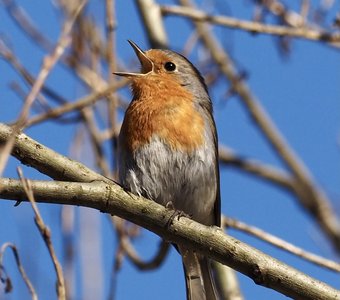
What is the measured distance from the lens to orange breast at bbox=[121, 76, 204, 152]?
6.68 metres

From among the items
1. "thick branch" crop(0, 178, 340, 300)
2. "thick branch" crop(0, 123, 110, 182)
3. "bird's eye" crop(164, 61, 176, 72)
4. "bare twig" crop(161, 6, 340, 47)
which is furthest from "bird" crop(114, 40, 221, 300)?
"thick branch" crop(0, 123, 110, 182)

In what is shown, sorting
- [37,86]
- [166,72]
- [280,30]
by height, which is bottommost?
[37,86]

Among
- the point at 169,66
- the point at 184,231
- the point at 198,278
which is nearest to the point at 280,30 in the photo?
the point at 169,66

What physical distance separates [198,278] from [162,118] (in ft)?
4.63

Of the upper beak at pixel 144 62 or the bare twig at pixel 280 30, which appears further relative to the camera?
the bare twig at pixel 280 30

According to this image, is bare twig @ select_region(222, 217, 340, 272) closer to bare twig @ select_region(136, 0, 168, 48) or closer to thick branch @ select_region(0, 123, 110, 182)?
thick branch @ select_region(0, 123, 110, 182)

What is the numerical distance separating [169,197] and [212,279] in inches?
32.3

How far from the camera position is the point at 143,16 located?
8.70m

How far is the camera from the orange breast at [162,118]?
6.68m

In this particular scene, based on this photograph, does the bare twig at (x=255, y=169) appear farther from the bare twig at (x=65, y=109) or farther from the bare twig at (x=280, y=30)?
the bare twig at (x=65, y=109)

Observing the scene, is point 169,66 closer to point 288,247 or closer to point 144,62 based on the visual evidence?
point 144,62

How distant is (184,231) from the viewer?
5082mm

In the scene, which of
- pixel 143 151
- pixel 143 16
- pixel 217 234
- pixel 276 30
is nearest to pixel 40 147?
pixel 217 234

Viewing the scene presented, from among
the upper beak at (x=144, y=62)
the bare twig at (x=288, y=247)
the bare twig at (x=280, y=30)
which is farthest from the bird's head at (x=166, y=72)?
the bare twig at (x=288, y=247)
